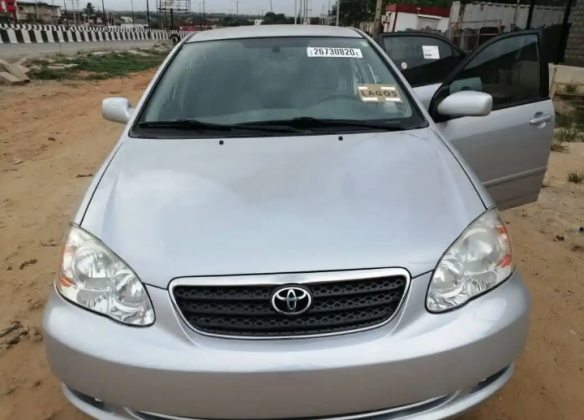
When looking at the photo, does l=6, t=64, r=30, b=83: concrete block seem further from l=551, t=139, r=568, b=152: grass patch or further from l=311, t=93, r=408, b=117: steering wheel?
l=311, t=93, r=408, b=117: steering wheel

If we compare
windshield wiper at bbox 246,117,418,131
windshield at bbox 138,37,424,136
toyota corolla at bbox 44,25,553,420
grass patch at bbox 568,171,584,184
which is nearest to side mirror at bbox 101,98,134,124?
windshield at bbox 138,37,424,136

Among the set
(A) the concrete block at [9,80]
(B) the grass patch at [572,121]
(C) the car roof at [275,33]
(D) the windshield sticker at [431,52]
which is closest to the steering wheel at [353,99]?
(C) the car roof at [275,33]

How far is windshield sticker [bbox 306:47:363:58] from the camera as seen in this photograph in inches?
116

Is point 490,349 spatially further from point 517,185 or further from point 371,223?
point 517,185

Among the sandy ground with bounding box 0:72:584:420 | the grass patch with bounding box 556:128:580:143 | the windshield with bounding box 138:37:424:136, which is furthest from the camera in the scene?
the grass patch with bounding box 556:128:580:143

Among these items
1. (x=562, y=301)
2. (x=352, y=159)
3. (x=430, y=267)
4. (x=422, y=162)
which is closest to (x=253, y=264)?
(x=430, y=267)

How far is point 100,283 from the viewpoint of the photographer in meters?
1.71

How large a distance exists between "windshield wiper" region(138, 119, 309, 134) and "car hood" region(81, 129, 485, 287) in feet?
0.30

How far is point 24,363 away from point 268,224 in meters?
1.54

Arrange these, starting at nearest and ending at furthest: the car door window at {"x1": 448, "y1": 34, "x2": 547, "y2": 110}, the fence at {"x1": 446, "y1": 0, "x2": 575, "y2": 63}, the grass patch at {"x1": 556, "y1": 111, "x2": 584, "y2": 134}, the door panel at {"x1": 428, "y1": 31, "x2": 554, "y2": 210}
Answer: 1. the door panel at {"x1": 428, "y1": 31, "x2": 554, "y2": 210}
2. the car door window at {"x1": 448, "y1": 34, "x2": 547, "y2": 110}
3. the grass patch at {"x1": 556, "y1": 111, "x2": 584, "y2": 134}
4. the fence at {"x1": 446, "y1": 0, "x2": 575, "y2": 63}

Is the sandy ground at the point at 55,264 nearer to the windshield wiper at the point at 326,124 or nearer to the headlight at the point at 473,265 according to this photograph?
the headlight at the point at 473,265

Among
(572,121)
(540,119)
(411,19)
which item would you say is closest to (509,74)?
(540,119)

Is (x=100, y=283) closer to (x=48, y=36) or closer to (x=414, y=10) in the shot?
(x=48, y=36)

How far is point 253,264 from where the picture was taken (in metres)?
1.60
